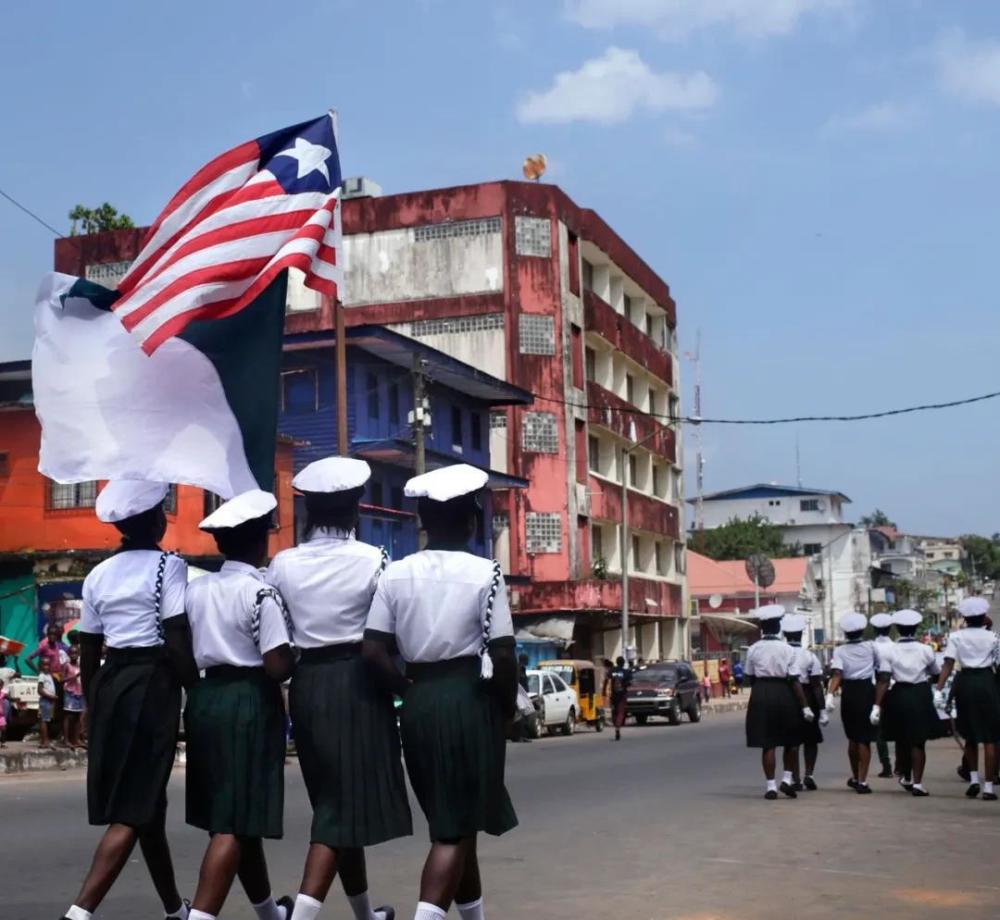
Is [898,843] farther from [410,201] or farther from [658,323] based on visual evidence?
[658,323]

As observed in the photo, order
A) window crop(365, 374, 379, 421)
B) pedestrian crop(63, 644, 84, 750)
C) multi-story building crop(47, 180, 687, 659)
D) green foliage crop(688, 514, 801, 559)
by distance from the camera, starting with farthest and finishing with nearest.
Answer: green foliage crop(688, 514, 801, 559), multi-story building crop(47, 180, 687, 659), window crop(365, 374, 379, 421), pedestrian crop(63, 644, 84, 750)

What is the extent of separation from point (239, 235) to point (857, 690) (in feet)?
28.2

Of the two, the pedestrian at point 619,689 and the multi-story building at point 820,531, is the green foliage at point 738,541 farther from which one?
the pedestrian at point 619,689

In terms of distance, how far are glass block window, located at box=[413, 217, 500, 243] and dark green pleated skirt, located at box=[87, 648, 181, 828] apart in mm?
46664

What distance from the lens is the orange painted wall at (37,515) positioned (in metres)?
35.0

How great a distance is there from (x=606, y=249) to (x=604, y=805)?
45.8 m

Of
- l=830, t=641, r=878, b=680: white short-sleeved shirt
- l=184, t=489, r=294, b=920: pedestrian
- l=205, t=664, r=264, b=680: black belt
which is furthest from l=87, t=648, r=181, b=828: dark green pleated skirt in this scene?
l=830, t=641, r=878, b=680: white short-sleeved shirt

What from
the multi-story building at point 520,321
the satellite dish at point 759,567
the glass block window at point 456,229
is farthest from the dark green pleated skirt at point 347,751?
the satellite dish at point 759,567

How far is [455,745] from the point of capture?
20.4 ft

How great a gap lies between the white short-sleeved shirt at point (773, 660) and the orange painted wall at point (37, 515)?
70.6 ft

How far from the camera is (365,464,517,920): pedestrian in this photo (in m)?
6.21

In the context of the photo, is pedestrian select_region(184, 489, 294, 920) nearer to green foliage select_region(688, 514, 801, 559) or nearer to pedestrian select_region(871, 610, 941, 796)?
pedestrian select_region(871, 610, 941, 796)

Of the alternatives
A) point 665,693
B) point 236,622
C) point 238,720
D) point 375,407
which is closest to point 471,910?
point 238,720

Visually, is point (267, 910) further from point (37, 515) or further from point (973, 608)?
point (37, 515)
